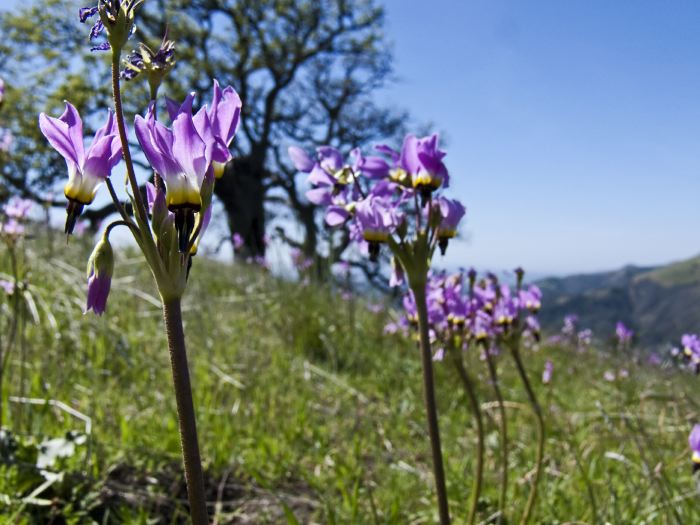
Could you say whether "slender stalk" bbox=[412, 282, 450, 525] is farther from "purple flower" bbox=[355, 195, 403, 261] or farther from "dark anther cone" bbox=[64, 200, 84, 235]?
"dark anther cone" bbox=[64, 200, 84, 235]

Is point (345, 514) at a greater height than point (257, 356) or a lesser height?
lesser

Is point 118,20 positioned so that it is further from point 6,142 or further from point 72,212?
point 6,142

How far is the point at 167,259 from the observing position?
103 cm

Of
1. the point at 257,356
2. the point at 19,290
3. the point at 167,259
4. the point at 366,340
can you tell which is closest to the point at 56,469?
the point at 19,290

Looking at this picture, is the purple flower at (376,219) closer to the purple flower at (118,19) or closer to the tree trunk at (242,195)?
the purple flower at (118,19)

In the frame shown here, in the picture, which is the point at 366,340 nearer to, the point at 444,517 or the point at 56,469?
the point at 56,469

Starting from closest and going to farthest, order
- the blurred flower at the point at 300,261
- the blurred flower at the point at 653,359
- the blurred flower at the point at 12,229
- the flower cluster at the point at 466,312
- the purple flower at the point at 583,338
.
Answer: the flower cluster at the point at 466,312
the blurred flower at the point at 12,229
the blurred flower at the point at 300,261
the blurred flower at the point at 653,359
the purple flower at the point at 583,338

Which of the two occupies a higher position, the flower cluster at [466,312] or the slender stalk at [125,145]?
the slender stalk at [125,145]

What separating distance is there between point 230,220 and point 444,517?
2349 cm

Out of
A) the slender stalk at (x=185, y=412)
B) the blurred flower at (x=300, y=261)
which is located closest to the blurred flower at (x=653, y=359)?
the blurred flower at (x=300, y=261)

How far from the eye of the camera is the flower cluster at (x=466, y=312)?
84.0 inches

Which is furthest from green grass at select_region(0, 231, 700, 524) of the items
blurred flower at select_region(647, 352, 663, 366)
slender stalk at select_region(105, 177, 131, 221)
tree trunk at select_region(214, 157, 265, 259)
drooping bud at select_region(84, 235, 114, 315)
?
tree trunk at select_region(214, 157, 265, 259)

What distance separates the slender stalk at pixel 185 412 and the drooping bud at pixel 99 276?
0.12 m

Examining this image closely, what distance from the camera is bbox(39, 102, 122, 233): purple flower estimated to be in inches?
41.6
